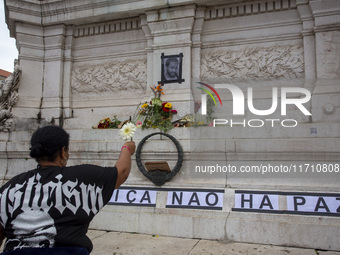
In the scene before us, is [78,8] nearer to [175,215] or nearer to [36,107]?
[36,107]

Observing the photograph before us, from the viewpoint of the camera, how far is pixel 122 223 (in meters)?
5.37

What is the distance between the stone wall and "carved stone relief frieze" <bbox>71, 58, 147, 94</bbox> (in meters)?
0.03

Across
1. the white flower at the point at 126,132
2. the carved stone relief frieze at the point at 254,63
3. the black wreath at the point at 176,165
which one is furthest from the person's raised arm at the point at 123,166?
the carved stone relief frieze at the point at 254,63

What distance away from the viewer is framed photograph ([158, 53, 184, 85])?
724 centimetres

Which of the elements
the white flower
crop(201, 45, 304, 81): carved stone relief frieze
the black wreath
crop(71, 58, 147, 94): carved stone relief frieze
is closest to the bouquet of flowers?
the black wreath

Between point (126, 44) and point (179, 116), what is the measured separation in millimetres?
2781

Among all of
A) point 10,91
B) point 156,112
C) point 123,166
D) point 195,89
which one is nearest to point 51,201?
point 123,166

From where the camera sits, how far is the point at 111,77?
329 inches

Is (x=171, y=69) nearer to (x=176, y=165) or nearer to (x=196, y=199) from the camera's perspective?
(x=176, y=165)

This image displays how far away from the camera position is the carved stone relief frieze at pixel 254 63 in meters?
6.88

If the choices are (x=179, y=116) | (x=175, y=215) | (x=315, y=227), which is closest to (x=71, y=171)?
(x=175, y=215)

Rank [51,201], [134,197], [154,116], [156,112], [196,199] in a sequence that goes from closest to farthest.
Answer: [51,201], [196,199], [134,197], [154,116], [156,112]

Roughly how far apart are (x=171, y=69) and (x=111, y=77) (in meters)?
1.93

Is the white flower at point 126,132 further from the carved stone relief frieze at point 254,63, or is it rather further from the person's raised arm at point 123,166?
the carved stone relief frieze at point 254,63
